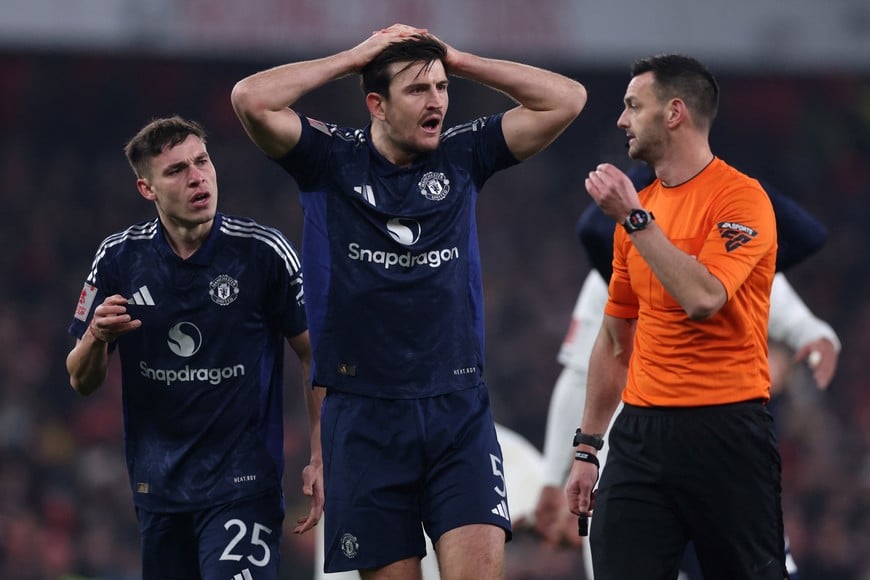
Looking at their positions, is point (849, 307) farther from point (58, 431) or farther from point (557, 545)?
point (557, 545)

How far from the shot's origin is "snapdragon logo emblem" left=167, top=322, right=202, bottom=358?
502 centimetres

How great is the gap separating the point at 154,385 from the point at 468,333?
119cm

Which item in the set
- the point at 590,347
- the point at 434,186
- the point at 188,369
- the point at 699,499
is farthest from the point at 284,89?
→ the point at 590,347

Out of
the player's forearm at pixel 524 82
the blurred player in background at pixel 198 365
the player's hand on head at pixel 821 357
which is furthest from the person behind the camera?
the player's hand on head at pixel 821 357

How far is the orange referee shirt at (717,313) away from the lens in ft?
14.3

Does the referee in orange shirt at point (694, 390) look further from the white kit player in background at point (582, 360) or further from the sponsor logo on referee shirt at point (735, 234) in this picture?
the white kit player in background at point (582, 360)

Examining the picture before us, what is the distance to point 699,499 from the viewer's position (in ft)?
14.6

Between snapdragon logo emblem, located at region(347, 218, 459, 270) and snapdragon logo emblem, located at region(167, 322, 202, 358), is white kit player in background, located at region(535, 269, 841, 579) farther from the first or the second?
snapdragon logo emblem, located at region(167, 322, 202, 358)

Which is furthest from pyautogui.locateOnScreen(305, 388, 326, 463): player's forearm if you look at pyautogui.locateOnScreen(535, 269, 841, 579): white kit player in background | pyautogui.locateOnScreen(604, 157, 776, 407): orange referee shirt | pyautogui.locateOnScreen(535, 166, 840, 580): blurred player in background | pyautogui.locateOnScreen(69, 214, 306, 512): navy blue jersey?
pyautogui.locateOnScreen(535, 269, 841, 579): white kit player in background

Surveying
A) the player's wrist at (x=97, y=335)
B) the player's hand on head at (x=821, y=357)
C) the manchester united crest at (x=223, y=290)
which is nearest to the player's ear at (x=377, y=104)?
the manchester united crest at (x=223, y=290)

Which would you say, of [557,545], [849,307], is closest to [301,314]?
[557,545]

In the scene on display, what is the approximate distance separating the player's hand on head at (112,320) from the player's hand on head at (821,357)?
3242mm

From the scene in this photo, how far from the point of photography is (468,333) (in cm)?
477

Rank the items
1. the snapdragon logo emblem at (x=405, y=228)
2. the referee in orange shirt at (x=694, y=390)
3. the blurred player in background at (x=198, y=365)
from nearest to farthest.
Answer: the referee in orange shirt at (x=694, y=390) → the snapdragon logo emblem at (x=405, y=228) → the blurred player in background at (x=198, y=365)
